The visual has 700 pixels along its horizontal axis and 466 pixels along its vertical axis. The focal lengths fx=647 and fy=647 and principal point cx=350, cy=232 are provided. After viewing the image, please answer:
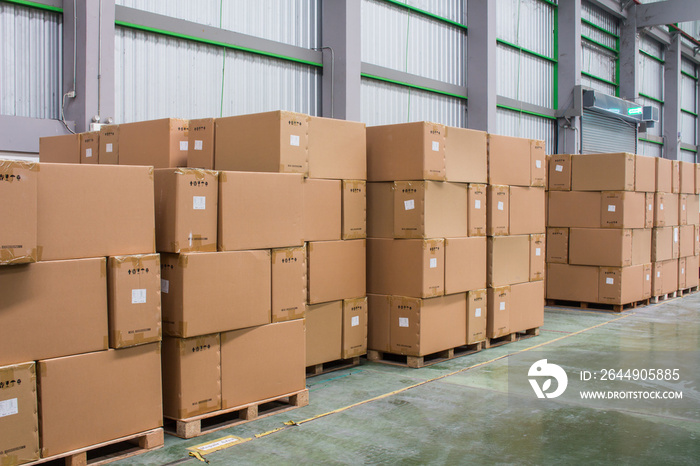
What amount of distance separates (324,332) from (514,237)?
2423 millimetres

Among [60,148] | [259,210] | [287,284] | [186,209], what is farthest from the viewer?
[60,148]

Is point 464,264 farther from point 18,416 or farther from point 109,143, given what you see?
point 18,416

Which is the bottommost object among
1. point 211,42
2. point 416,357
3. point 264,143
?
point 416,357

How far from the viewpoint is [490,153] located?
616cm

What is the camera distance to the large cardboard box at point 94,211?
3078mm

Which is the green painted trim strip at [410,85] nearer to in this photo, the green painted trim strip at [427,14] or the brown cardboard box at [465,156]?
the green painted trim strip at [427,14]

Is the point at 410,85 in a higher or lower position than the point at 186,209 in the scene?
higher

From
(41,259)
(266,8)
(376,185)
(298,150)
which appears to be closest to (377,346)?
(376,185)

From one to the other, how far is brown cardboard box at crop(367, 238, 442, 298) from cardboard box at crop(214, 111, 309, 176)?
3.67ft

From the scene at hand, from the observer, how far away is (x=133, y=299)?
3.36 m

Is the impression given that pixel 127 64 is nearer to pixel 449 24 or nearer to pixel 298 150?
pixel 298 150

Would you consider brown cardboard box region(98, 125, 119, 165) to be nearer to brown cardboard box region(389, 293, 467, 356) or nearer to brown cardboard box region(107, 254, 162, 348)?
Result: brown cardboard box region(107, 254, 162, 348)

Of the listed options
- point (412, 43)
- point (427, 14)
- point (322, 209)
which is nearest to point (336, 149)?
point (322, 209)
